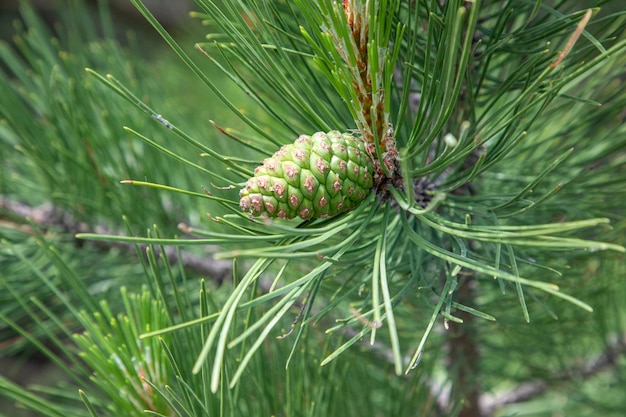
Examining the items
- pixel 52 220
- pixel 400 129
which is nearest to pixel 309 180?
pixel 400 129

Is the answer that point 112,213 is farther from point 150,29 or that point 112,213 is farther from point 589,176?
point 150,29

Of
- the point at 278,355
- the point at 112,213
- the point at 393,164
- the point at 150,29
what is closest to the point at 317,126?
the point at 393,164

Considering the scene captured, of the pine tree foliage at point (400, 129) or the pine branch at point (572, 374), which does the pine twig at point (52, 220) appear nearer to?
the pine tree foliage at point (400, 129)

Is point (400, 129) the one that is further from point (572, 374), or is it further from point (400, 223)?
point (572, 374)

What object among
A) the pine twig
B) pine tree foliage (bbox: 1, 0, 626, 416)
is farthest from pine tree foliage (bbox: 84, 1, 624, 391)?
the pine twig

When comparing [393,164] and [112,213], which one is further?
[112,213]

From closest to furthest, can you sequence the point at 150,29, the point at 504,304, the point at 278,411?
the point at 278,411
the point at 504,304
the point at 150,29

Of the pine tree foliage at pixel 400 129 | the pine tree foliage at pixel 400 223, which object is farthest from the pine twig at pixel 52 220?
the pine tree foliage at pixel 400 129
